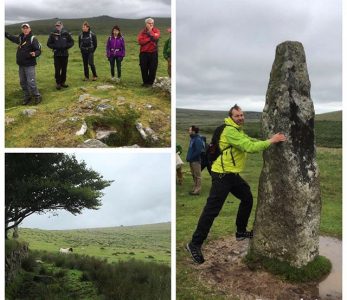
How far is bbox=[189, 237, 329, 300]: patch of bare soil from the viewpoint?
854cm

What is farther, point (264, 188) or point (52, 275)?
point (52, 275)

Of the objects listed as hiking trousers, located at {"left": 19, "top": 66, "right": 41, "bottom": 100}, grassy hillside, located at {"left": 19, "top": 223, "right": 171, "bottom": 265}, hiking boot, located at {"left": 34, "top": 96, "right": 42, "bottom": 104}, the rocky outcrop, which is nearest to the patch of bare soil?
grassy hillside, located at {"left": 19, "top": 223, "right": 171, "bottom": 265}

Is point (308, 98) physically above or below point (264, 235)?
above

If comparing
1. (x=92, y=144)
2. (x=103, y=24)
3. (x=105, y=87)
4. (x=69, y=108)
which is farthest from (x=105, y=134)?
(x=103, y=24)

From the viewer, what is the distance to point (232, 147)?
850 centimetres

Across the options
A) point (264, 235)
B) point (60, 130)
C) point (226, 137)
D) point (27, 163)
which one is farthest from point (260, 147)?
point (27, 163)

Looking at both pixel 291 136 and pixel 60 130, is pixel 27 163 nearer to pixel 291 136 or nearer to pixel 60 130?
pixel 60 130

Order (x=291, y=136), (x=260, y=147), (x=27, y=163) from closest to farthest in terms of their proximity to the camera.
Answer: (x=260, y=147)
(x=291, y=136)
(x=27, y=163)

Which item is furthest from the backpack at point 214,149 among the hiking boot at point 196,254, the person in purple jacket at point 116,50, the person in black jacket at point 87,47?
the person in black jacket at point 87,47

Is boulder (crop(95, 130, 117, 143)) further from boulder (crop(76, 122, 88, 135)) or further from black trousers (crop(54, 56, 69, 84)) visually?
black trousers (crop(54, 56, 69, 84))

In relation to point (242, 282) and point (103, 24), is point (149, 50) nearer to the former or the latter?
point (242, 282)

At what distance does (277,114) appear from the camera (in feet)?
28.5

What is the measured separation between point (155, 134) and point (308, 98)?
313 centimetres

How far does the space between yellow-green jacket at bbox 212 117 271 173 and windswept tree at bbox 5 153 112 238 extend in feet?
9.07
